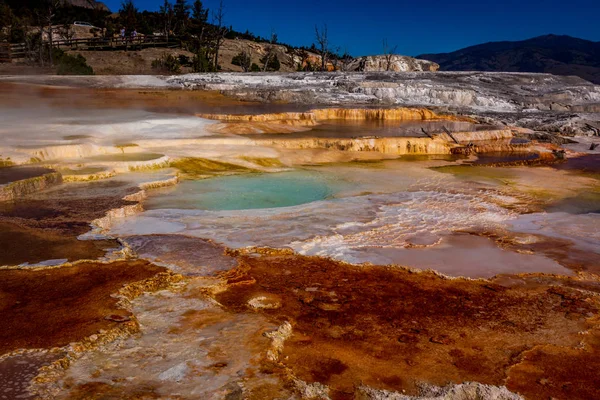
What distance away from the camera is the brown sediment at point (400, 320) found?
2293 millimetres

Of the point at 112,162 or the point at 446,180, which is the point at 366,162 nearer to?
the point at 446,180

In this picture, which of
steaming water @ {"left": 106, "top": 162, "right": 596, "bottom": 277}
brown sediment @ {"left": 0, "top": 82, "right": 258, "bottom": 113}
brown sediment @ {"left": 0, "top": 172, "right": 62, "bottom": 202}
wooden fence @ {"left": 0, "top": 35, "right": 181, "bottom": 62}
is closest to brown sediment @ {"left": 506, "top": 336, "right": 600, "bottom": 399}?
steaming water @ {"left": 106, "top": 162, "right": 596, "bottom": 277}

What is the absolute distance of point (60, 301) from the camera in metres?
2.80

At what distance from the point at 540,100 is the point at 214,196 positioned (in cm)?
1368

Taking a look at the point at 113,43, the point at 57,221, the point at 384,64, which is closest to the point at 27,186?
the point at 57,221

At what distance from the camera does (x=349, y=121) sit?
1246 cm

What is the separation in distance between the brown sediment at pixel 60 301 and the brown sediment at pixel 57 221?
261 millimetres

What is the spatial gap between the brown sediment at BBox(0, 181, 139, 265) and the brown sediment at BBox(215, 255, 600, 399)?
1.25 m

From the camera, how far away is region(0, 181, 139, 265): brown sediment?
3512mm

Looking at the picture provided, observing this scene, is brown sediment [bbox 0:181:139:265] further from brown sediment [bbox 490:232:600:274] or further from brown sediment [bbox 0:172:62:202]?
brown sediment [bbox 490:232:600:274]

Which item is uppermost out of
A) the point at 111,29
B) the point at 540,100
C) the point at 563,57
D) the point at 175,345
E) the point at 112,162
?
the point at 563,57

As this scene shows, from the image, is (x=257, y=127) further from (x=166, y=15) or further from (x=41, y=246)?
(x=166, y=15)

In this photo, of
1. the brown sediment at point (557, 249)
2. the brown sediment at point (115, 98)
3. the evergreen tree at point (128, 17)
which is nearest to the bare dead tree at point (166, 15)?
the evergreen tree at point (128, 17)

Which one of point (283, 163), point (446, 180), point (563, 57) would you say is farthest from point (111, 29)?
point (563, 57)
